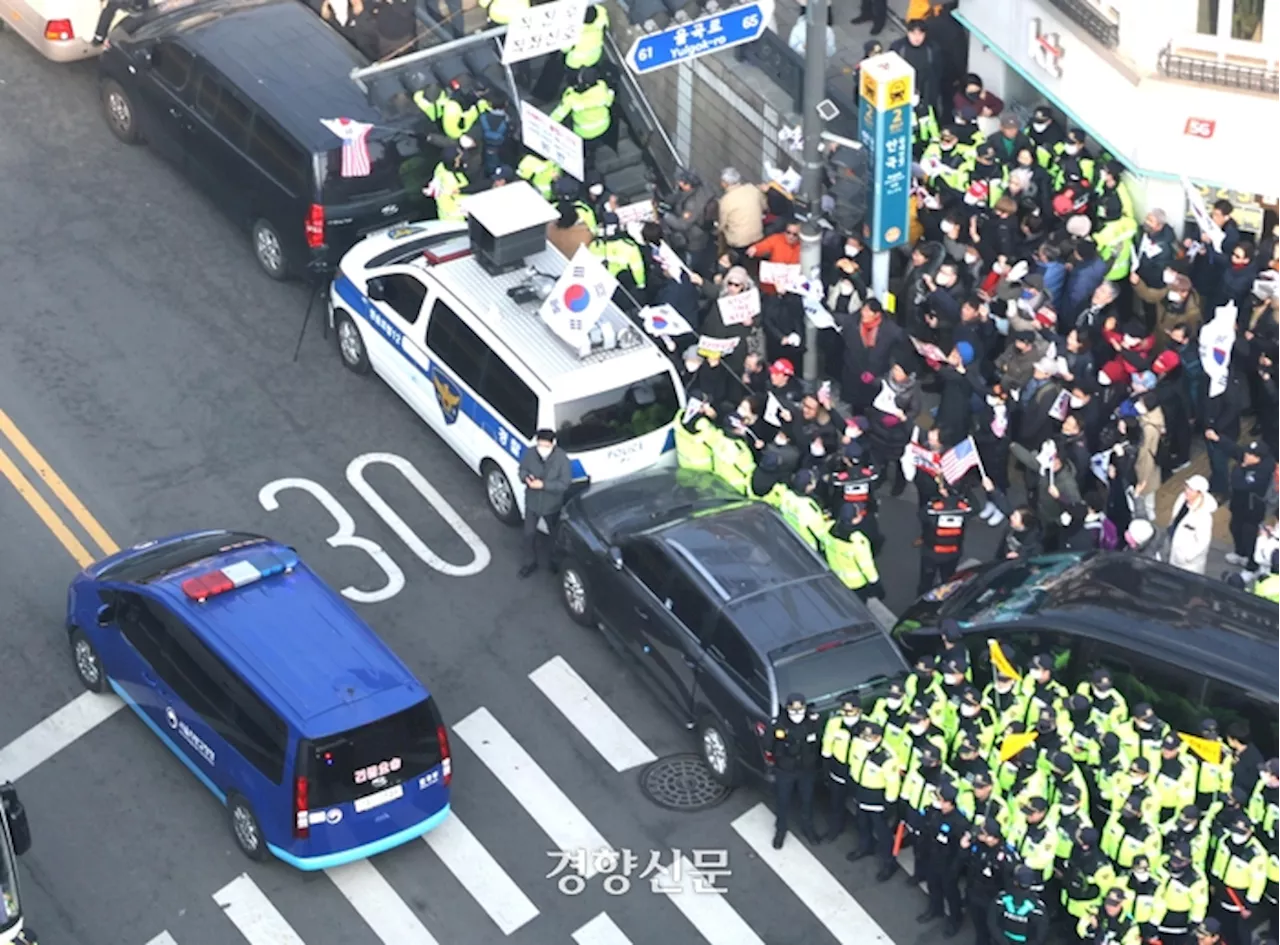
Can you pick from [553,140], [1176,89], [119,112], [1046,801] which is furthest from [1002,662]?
[119,112]

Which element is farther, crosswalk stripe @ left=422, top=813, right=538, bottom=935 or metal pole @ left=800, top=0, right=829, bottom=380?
metal pole @ left=800, top=0, right=829, bottom=380

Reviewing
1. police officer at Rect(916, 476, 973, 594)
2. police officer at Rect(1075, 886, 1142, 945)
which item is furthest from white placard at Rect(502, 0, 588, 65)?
police officer at Rect(1075, 886, 1142, 945)

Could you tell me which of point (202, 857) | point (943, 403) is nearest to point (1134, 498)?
point (943, 403)

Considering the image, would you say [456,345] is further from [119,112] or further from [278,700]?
[119,112]

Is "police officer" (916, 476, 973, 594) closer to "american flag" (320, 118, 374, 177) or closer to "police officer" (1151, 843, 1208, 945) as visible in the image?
"police officer" (1151, 843, 1208, 945)

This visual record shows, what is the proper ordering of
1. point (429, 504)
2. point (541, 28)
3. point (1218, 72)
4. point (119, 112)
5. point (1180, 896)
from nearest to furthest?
point (1180, 896)
point (429, 504)
point (1218, 72)
point (541, 28)
point (119, 112)

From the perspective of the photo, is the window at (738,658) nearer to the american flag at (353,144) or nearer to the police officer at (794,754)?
the police officer at (794,754)
